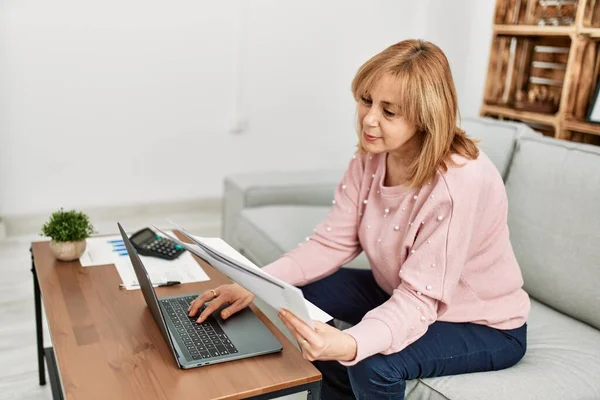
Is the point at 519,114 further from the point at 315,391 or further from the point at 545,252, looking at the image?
the point at 315,391

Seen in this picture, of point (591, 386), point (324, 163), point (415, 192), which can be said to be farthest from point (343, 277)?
point (324, 163)

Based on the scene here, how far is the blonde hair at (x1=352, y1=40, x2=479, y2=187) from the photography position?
124 centimetres

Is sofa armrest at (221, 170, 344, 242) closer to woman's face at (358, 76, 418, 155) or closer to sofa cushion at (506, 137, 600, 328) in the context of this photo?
sofa cushion at (506, 137, 600, 328)

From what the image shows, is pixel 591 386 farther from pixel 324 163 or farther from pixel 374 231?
pixel 324 163

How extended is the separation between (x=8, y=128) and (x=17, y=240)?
0.51 metres

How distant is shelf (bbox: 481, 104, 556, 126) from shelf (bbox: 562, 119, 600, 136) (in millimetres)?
56

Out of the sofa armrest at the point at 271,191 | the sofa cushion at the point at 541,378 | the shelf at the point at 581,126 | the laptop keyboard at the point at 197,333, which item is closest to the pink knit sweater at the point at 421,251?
the sofa cushion at the point at 541,378

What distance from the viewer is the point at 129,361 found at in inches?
43.1

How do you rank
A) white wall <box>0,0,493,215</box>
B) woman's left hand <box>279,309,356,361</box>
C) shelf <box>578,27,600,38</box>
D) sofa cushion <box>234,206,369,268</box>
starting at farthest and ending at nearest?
1. white wall <box>0,0,493,215</box>
2. shelf <box>578,27,600,38</box>
3. sofa cushion <box>234,206,369,268</box>
4. woman's left hand <box>279,309,356,361</box>

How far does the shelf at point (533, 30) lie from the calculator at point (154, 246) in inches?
61.4

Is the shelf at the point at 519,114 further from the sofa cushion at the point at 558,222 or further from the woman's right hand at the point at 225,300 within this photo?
the woman's right hand at the point at 225,300

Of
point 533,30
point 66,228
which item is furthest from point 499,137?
point 66,228

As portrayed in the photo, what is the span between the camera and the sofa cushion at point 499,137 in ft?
6.01

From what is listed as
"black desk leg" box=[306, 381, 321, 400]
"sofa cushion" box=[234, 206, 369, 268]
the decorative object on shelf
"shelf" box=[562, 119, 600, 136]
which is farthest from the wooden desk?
the decorative object on shelf
